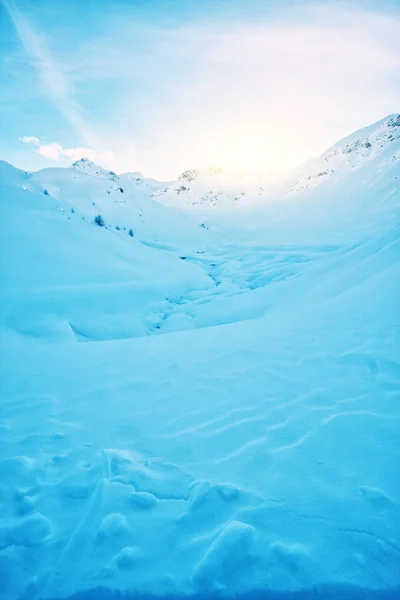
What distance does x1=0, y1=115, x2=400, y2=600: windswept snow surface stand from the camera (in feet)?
4.72

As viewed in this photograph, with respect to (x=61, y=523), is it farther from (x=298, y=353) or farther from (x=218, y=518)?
(x=298, y=353)

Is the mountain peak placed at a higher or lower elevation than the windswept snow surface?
higher

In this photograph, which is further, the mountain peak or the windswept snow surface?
the mountain peak

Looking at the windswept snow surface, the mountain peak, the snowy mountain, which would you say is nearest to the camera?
the windswept snow surface

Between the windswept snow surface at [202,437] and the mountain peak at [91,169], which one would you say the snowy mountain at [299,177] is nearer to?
the mountain peak at [91,169]

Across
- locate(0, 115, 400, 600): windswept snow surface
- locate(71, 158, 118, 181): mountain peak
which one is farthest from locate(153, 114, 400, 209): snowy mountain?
locate(0, 115, 400, 600): windswept snow surface

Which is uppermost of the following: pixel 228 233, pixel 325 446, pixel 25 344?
pixel 228 233

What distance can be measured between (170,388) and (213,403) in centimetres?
48

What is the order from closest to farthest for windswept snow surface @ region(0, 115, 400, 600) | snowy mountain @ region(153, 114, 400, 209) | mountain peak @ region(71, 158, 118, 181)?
windswept snow surface @ region(0, 115, 400, 600) → snowy mountain @ region(153, 114, 400, 209) → mountain peak @ region(71, 158, 118, 181)

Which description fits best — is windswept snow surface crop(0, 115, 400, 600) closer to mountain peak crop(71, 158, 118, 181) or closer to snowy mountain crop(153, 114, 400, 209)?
snowy mountain crop(153, 114, 400, 209)

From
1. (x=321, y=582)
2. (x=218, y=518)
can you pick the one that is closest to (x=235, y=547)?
(x=218, y=518)

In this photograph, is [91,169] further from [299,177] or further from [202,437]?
[202,437]

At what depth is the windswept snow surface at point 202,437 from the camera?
1.44 m

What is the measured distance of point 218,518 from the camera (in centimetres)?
164
